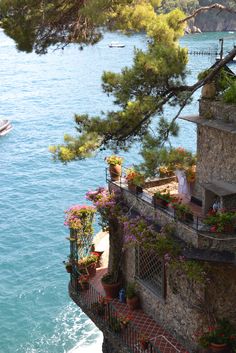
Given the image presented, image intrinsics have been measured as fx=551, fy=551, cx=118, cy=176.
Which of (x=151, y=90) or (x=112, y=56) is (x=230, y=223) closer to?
(x=151, y=90)

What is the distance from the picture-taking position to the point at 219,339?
16.4 m

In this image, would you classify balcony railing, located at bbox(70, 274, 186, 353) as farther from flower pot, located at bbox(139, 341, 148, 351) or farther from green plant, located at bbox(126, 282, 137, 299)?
green plant, located at bbox(126, 282, 137, 299)

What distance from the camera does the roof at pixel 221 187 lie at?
53.2 feet

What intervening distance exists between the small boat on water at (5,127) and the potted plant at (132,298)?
4693 cm

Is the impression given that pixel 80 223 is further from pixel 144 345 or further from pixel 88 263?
pixel 144 345

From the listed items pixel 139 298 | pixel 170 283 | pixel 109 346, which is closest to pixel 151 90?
pixel 170 283

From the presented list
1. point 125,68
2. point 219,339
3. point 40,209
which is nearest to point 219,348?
point 219,339

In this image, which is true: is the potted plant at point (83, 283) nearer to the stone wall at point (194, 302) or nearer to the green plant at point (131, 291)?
the green plant at point (131, 291)

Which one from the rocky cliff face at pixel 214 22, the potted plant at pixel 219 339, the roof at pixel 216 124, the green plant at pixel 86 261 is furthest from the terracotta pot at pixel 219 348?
the rocky cliff face at pixel 214 22

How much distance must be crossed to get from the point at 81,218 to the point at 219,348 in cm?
780

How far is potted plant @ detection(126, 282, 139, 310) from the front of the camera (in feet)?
65.4

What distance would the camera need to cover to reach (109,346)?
21.4m

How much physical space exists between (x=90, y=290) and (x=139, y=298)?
8.19 feet

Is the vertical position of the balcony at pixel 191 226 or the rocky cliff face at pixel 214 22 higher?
the balcony at pixel 191 226
